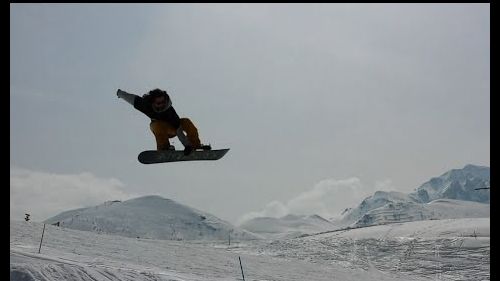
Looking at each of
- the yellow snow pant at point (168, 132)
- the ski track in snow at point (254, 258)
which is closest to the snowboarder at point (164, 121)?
the yellow snow pant at point (168, 132)

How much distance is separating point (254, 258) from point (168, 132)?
27.9 meters

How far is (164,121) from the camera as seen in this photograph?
8.13m

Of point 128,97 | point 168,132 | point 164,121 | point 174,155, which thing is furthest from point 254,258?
point 128,97

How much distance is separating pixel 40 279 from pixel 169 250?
21.1 m

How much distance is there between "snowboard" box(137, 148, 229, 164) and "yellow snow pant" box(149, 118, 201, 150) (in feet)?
0.37

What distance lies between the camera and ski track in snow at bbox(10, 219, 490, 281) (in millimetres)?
17109

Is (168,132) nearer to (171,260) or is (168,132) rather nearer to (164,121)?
(164,121)

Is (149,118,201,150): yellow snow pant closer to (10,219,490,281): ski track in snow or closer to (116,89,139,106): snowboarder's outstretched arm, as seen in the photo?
(116,89,139,106): snowboarder's outstretched arm

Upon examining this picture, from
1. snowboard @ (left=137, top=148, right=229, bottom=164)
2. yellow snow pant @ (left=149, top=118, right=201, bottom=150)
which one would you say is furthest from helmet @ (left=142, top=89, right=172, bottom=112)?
snowboard @ (left=137, top=148, right=229, bottom=164)

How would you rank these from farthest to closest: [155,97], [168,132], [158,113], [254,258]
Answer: [254,258]
[168,132]
[158,113]
[155,97]

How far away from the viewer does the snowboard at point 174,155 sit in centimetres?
843

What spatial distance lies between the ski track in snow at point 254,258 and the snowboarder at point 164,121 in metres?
6.39

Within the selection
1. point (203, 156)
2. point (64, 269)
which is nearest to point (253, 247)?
point (64, 269)
